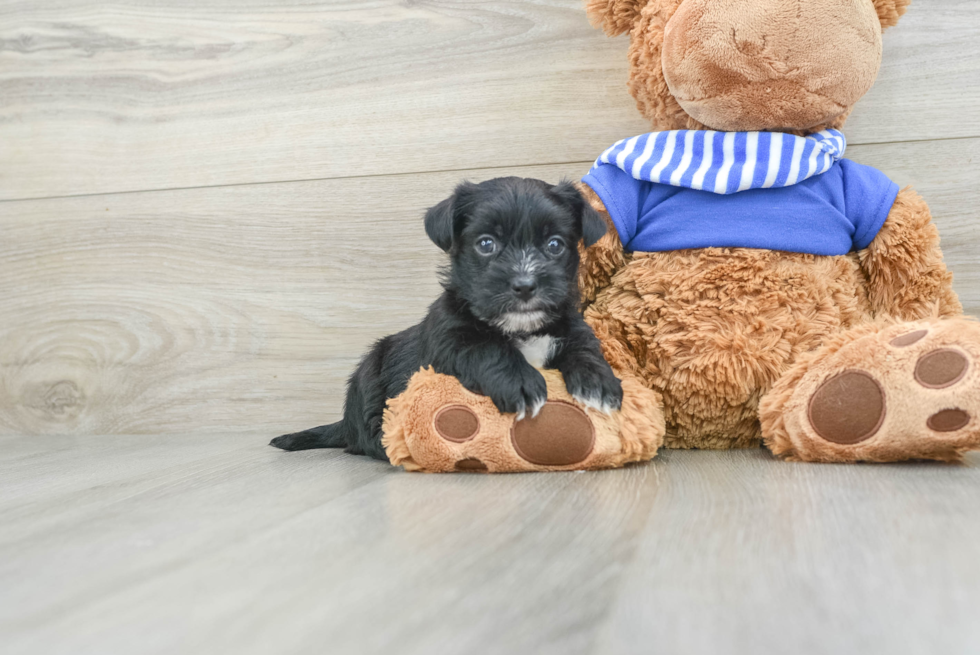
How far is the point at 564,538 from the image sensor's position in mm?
862

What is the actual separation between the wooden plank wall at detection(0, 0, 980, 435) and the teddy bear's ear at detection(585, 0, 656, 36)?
0.85 ft

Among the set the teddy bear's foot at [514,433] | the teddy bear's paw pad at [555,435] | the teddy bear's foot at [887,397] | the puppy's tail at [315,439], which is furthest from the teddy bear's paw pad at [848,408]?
the puppy's tail at [315,439]

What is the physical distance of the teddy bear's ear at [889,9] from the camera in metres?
1.44

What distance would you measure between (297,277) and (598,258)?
2.94 ft

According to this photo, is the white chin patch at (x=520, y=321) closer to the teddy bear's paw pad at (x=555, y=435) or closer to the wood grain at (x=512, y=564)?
the teddy bear's paw pad at (x=555, y=435)

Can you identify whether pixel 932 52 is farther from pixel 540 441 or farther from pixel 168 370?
pixel 168 370

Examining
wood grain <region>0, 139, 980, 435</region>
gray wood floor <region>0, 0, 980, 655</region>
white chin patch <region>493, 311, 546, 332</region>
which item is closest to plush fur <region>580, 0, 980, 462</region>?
gray wood floor <region>0, 0, 980, 655</region>

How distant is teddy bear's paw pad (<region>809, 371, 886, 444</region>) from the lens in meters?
1.18

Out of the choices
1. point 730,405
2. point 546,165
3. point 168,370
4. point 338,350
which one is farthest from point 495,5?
point 168,370

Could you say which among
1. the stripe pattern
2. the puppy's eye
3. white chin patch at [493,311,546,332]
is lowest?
white chin patch at [493,311,546,332]

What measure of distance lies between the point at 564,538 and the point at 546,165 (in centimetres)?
121

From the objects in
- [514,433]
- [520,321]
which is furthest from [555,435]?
[520,321]

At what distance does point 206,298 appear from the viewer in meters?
2.07

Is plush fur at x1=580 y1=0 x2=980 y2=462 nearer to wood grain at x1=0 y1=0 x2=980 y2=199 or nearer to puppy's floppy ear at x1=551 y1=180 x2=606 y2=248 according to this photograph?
puppy's floppy ear at x1=551 y1=180 x2=606 y2=248
